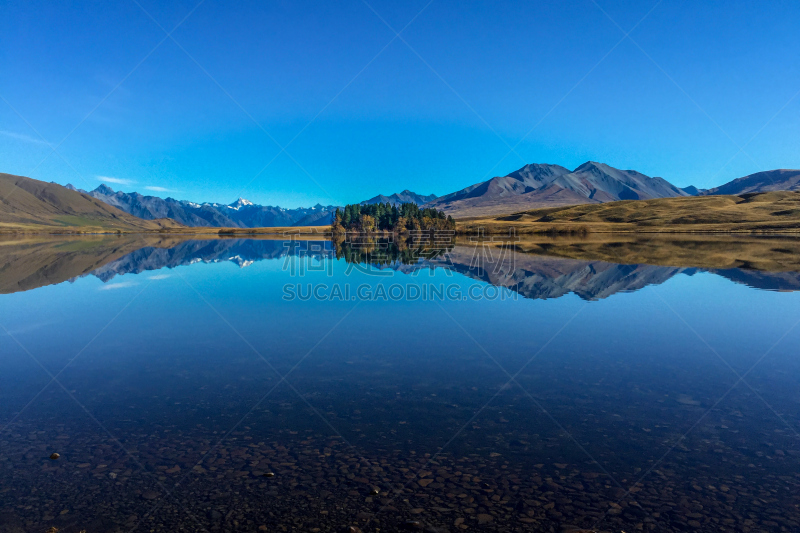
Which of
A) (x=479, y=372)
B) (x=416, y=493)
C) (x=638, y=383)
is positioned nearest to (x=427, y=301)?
(x=479, y=372)

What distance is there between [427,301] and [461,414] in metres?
19.1

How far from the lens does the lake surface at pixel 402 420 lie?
8844 mm

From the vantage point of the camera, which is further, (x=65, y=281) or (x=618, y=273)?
(x=618, y=273)

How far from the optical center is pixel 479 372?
1692cm

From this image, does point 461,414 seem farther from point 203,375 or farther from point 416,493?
point 203,375

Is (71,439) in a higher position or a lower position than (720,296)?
lower

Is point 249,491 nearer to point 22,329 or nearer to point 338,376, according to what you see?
point 338,376

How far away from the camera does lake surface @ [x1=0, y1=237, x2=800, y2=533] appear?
884 centimetres

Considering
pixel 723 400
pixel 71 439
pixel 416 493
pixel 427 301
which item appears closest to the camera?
pixel 416 493

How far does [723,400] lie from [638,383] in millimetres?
2406

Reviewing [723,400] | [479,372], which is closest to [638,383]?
[723,400]

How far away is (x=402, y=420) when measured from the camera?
12.7 meters

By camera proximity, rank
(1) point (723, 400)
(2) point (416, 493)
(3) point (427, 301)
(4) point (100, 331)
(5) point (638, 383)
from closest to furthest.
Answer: (2) point (416, 493) < (1) point (723, 400) < (5) point (638, 383) < (4) point (100, 331) < (3) point (427, 301)

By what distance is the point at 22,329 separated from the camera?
78.4 ft
